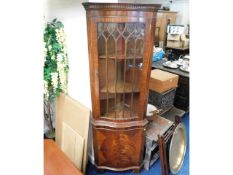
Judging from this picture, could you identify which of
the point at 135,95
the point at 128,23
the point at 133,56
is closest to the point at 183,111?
the point at 135,95

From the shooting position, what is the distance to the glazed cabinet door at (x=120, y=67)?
1.60 metres

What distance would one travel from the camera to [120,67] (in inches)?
69.5

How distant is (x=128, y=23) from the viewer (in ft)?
5.18

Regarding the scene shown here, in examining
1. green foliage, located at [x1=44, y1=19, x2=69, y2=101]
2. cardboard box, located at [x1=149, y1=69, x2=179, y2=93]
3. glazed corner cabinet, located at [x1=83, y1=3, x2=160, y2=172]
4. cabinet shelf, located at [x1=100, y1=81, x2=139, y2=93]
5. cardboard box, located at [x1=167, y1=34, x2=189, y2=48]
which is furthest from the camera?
cardboard box, located at [x1=167, y1=34, x2=189, y2=48]

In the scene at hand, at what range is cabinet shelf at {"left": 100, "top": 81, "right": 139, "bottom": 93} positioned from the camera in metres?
1.83

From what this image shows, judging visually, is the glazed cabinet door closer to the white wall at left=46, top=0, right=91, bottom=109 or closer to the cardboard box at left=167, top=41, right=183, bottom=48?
the white wall at left=46, top=0, right=91, bottom=109

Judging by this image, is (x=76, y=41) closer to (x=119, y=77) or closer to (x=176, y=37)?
(x=119, y=77)

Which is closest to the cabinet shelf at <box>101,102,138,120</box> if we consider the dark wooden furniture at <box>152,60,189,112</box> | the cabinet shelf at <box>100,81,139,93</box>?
the cabinet shelf at <box>100,81,139,93</box>

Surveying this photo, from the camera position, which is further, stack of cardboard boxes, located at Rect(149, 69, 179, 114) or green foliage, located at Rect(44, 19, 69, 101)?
stack of cardboard boxes, located at Rect(149, 69, 179, 114)

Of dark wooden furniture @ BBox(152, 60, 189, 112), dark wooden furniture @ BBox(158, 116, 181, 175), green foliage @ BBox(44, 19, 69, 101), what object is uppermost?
green foliage @ BBox(44, 19, 69, 101)

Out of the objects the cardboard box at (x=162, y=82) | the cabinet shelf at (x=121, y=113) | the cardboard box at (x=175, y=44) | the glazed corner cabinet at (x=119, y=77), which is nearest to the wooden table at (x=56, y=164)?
the glazed corner cabinet at (x=119, y=77)

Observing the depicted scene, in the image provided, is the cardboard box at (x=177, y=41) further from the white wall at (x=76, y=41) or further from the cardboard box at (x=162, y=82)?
the white wall at (x=76, y=41)
